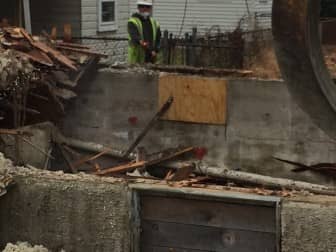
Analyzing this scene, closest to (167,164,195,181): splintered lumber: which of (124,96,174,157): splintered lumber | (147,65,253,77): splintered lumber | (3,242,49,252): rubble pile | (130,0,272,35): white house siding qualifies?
(124,96,174,157): splintered lumber

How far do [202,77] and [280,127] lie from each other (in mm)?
1256

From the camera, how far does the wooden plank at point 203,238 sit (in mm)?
4625

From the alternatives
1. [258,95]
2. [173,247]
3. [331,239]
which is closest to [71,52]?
[258,95]

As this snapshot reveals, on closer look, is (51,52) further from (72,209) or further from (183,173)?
(72,209)

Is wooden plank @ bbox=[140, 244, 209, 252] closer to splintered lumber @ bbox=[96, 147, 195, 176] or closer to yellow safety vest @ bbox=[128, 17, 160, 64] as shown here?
splintered lumber @ bbox=[96, 147, 195, 176]

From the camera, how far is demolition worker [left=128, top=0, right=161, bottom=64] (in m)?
11.1

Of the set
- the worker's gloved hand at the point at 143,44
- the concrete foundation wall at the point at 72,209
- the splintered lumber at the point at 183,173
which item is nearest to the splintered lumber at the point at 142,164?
the splintered lumber at the point at 183,173

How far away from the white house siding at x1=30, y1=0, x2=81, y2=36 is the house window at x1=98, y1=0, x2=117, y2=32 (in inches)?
31.8

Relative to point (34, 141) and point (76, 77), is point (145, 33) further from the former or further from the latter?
point (34, 141)

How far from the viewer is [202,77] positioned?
9.12m

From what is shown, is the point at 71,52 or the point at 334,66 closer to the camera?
the point at 71,52

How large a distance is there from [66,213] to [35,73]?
3.73 meters

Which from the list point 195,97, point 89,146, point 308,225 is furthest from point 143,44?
point 308,225

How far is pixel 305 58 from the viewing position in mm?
4996
